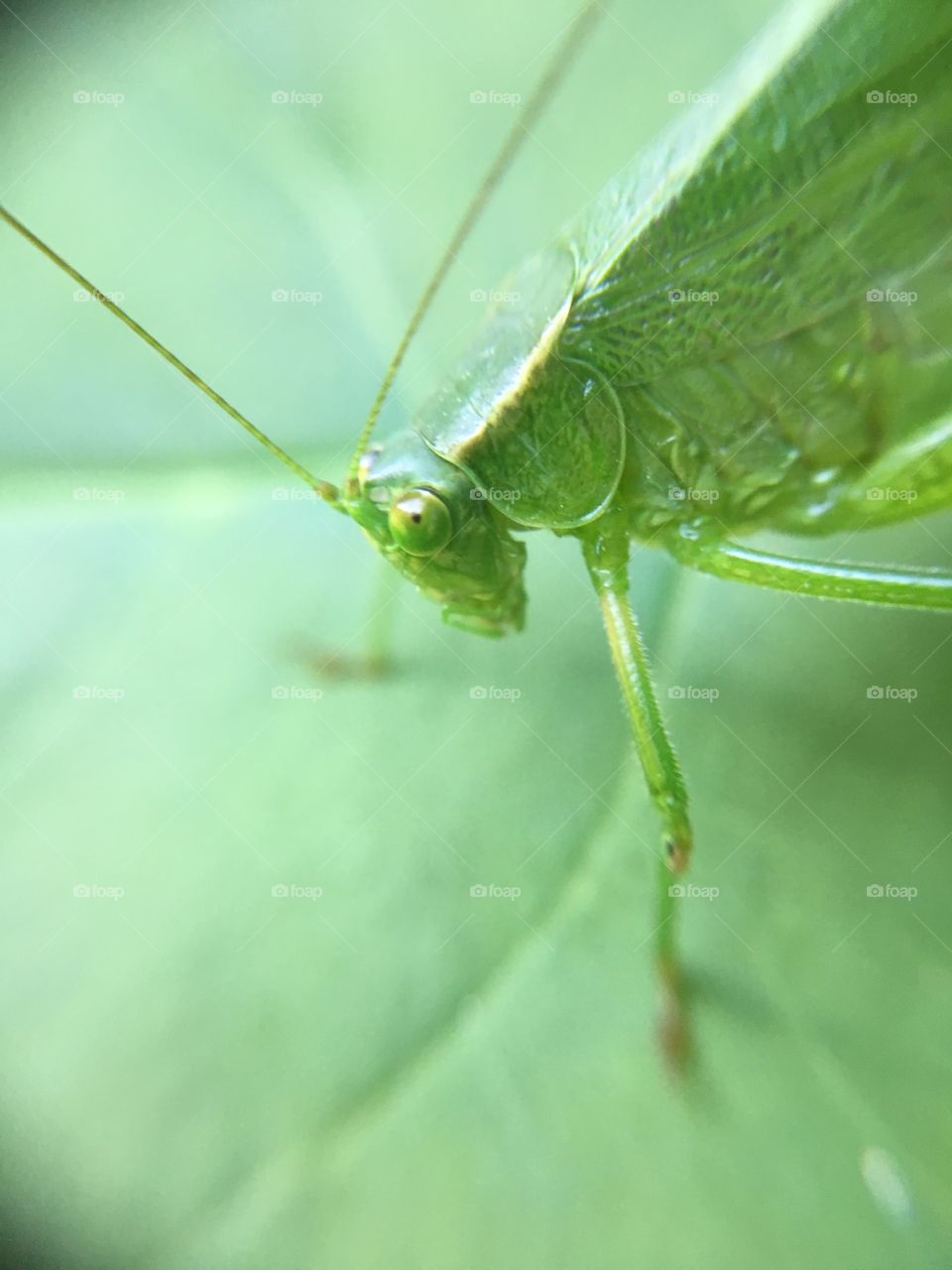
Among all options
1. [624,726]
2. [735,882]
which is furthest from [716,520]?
[735,882]

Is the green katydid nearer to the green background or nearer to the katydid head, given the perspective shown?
the katydid head

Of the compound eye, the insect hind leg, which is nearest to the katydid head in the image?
the compound eye

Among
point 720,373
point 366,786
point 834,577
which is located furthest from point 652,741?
point 720,373

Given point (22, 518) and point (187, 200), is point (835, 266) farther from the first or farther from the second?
point (22, 518)

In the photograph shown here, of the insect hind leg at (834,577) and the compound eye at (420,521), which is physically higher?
the insect hind leg at (834,577)

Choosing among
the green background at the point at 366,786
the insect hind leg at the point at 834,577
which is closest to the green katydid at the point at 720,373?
the insect hind leg at the point at 834,577

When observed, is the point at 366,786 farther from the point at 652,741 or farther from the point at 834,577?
the point at 834,577

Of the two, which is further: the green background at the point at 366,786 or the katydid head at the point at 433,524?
the katydid head at the point at 433,524

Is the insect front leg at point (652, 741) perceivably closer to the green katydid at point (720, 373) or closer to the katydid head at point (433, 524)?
the green katydid at point (720, 373)
